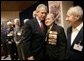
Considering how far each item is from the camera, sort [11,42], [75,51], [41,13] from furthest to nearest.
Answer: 1. [11,42]
2. [41,13]
3. [75,51]

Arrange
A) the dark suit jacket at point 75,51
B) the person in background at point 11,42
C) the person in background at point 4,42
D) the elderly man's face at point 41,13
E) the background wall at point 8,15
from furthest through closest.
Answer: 1. the background wall at point 8,15
2. the person in background at point 4,42
3. the person in background at point 11,42
4. the elderly man's face at point 41,13
5. the dark suit jacket at point 75,51

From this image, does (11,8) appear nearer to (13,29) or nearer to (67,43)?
(13,29)

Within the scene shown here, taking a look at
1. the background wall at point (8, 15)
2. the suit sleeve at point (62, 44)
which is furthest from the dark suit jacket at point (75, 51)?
the background wall at point (8, 15)

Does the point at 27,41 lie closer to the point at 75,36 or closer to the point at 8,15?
the point at 75,36

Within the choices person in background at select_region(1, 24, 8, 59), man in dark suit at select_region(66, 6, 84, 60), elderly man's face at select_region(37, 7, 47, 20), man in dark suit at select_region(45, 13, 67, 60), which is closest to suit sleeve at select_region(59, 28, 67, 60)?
man in dark suit at select_region(45, 13, 67, 60)

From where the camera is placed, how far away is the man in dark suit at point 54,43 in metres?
1.95

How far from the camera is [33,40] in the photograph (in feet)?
6.07

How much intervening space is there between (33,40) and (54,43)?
8.6 inches

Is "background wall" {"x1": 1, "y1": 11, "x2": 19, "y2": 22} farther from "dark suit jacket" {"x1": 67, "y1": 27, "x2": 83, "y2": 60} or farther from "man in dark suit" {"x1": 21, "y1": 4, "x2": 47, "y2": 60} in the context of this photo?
"dark suit jacket" {"x1": 67, "y1": 27, "x2": 83, "y2": 60}

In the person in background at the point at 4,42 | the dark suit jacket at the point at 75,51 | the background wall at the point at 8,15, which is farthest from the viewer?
the background wall at the point at 8,15

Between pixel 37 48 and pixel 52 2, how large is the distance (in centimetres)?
149

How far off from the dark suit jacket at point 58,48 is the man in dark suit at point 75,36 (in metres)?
0.12

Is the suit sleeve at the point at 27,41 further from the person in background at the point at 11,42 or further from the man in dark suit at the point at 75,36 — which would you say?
the person in background at the point at 11,42

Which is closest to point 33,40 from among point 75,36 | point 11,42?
point 75,36
